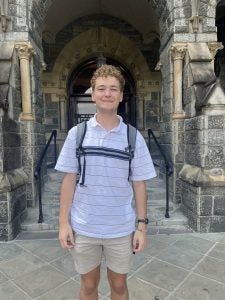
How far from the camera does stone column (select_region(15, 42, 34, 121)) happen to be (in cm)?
419

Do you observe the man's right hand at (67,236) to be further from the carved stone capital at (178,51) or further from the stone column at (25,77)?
the carved stone capital at (178,51)

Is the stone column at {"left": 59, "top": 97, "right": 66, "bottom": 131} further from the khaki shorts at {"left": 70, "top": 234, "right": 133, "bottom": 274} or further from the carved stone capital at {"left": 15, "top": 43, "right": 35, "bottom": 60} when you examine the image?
the khaki shorts at {"left": 70, "top": 234, "right": 133, "bottom": 274}

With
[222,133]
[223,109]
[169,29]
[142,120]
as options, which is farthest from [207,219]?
[142,120]

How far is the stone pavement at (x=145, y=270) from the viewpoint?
2393 millimetres

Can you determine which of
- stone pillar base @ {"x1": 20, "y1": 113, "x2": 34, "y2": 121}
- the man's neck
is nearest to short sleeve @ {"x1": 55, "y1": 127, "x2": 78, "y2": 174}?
the man's neck

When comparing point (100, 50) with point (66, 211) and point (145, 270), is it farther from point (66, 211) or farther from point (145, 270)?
point (66, 211)

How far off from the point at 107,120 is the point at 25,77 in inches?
126

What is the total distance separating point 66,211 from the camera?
1.64m

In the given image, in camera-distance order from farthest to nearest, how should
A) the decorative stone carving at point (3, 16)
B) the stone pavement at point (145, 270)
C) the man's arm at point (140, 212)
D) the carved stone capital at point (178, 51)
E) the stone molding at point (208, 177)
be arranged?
the carved stone capital at point (178, 51) < the decorative stone carving at point (3, 16) < the stone molding at point (208, 177) < the stone pavement at point (145, 270) < the man's arm at point (140, 212)

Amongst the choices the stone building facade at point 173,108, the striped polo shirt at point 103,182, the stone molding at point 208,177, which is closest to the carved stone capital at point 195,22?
the stone building facade at point 173,108

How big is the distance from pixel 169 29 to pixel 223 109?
71.2 inches

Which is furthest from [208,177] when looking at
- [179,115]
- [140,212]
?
[140,212]

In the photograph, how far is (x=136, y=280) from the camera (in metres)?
2.59

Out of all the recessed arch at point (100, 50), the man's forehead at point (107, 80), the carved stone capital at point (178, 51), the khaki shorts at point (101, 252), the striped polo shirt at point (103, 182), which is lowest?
the khaki shorts at point (101, 252)
